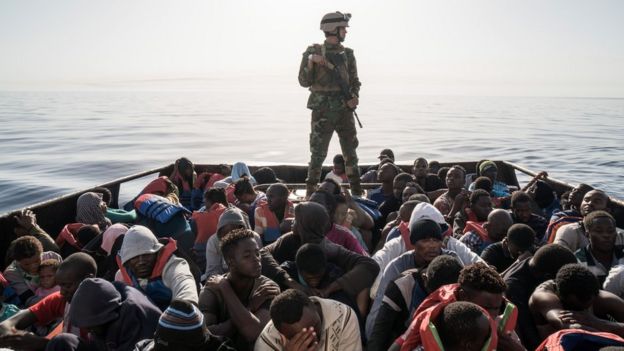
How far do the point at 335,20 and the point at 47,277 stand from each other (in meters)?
3.82

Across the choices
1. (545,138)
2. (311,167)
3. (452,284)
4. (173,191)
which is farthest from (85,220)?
(545,138)

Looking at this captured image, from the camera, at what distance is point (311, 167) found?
21.6ft

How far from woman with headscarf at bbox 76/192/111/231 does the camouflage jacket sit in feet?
8.00

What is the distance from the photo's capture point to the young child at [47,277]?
3.76 metres

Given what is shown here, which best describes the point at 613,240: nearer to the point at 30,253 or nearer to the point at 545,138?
the point at 30,253

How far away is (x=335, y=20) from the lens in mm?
6070

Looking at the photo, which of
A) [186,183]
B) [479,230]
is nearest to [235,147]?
[186,183]

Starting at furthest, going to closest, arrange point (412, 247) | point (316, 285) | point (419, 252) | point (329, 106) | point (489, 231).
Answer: point (329, 106), point (489, 231), point (412, 247), point (419, 252), point (316, 285)

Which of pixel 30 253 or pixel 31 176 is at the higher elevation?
pixel 30 253

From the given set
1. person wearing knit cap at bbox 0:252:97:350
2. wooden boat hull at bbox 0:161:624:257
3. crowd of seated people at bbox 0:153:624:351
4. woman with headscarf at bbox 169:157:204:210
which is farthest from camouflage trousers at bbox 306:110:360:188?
person wearing knit cap at bbox 0:252:97:350

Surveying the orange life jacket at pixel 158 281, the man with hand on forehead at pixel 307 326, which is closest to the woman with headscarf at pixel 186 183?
the orange life jacket at pixel 158 281

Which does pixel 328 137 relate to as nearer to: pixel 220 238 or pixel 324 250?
pixel 220 238

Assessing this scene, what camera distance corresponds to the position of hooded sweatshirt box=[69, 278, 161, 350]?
101 inches

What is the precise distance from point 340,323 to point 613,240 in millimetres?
2088
